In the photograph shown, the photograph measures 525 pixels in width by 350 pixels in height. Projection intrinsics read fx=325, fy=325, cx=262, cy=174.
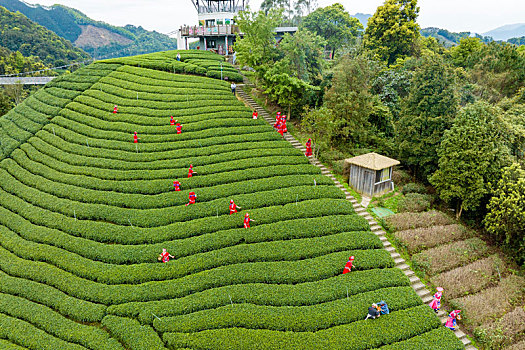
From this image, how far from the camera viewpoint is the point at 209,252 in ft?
51.7

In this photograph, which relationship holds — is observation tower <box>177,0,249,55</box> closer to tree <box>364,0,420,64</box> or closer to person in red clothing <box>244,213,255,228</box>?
tree <box>364,0,420,64</box>

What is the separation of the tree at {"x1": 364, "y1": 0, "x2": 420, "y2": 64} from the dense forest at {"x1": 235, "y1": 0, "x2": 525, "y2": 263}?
9073 millimetres

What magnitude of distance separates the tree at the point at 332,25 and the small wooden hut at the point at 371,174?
125 ft

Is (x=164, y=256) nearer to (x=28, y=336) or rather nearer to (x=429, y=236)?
(x=28, y=336)

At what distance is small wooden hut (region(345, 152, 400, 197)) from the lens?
69.2 feet

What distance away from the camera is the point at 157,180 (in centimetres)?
2033

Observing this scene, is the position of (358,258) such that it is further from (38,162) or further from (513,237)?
(38,162)

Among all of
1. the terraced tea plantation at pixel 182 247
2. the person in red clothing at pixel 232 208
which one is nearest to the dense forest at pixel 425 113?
the terraced tea plantation at pixel 182 247

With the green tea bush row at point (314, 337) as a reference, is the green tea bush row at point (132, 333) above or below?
below

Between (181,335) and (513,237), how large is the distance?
17529 millimetres

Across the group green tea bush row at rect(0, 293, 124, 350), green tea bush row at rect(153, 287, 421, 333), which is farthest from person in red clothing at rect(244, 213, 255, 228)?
green tea bush row at rect(0, 293, 124, 350)

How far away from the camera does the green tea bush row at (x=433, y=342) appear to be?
12156 millimetres

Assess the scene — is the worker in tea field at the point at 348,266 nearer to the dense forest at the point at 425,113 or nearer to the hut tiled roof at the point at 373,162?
the hut tiled roof at the point at 373,162

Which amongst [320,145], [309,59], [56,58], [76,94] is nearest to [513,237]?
[320,145]
